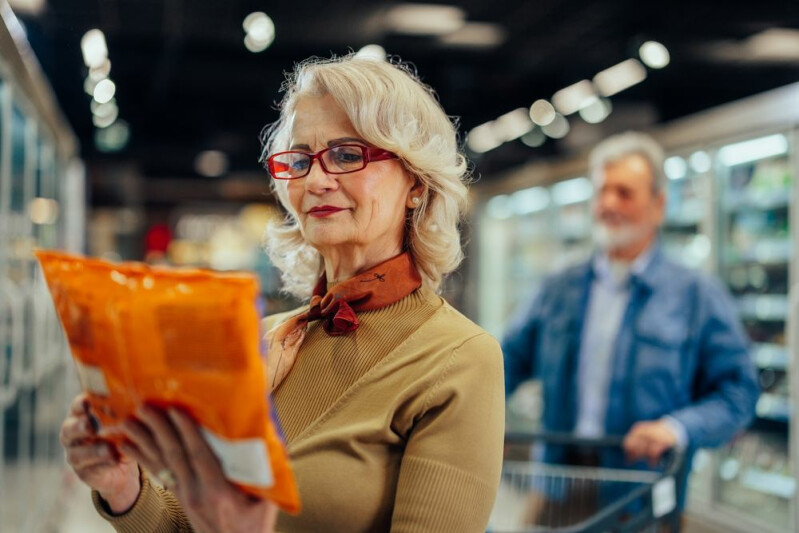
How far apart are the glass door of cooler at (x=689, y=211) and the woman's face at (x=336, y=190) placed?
4.71m

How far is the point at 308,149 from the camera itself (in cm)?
127

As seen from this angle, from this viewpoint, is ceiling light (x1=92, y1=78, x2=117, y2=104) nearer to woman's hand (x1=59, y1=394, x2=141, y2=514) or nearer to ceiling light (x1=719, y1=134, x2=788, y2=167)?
ceiling light (x1=719, y1=134, x2=788, y2=167)

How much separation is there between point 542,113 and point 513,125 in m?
0.78

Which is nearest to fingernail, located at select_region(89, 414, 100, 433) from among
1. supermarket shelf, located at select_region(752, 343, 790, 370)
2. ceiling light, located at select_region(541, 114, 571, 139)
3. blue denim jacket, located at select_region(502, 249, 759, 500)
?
blue denim jacket, located at select_region(502, 249, 759, 500)

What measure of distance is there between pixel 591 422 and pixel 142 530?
194cm

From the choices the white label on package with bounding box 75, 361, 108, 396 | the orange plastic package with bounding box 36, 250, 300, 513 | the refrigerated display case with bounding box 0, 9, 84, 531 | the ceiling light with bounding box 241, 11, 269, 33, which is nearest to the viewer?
the orange plastic package with bounding box 36, 250, 300, 513

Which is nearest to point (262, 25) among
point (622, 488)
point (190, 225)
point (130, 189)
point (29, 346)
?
point (29, 346)

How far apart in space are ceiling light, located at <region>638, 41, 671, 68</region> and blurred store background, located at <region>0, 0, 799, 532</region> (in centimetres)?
2

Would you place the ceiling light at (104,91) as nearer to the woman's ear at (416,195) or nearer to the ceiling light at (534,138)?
the ceiling light at (534,138)

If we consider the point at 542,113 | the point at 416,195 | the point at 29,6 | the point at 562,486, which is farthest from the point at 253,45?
the point at 416,195

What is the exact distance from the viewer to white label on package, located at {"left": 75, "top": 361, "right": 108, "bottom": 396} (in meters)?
0.89

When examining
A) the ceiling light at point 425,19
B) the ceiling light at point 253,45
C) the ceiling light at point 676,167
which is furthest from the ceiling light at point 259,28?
the ceiling light at point 676,167

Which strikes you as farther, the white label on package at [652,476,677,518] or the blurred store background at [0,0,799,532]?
the blurred store background at [0,0,799,532]

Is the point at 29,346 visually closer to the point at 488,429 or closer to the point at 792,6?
the point at 488,429
